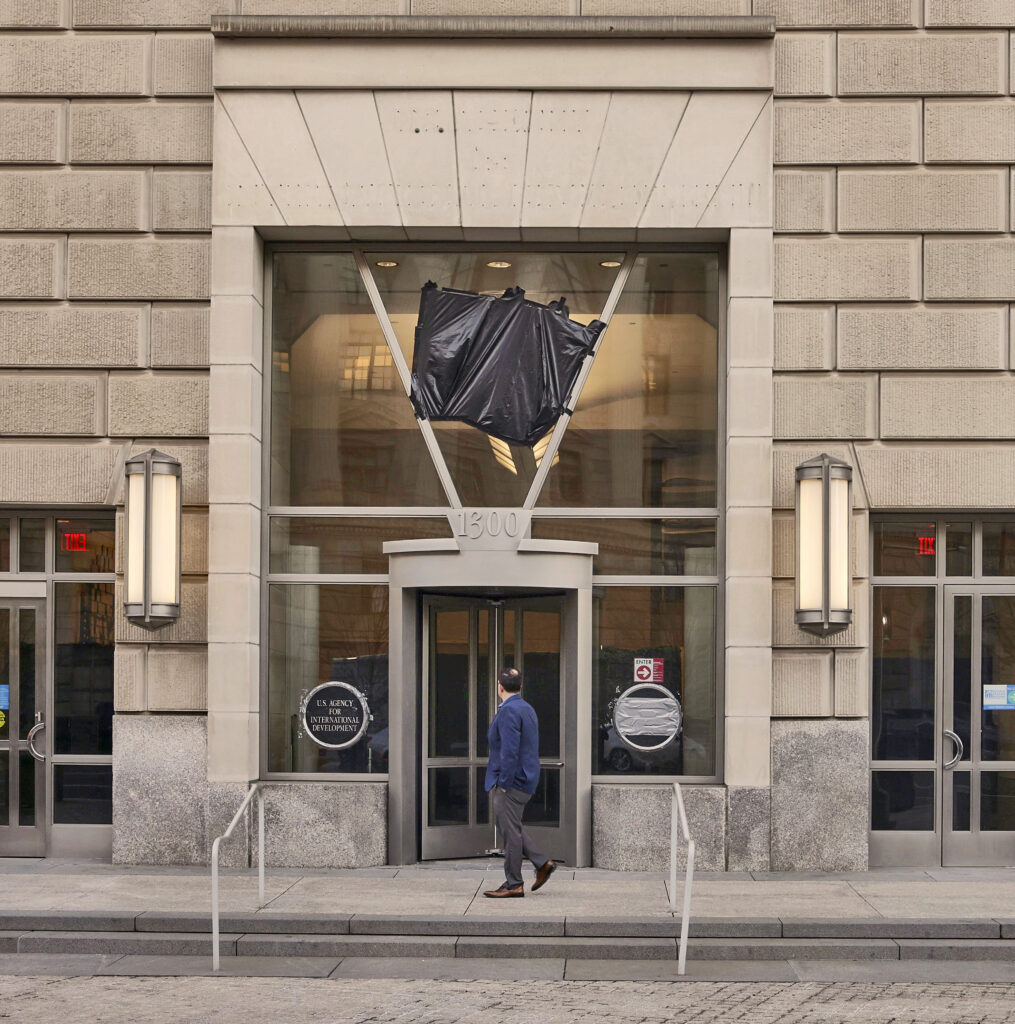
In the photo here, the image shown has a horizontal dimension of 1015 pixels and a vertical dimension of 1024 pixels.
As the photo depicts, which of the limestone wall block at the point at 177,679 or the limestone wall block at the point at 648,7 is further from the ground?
the limestone wall block at the point at 648,7

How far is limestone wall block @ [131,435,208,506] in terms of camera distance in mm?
14070

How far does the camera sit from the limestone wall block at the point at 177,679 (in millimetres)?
13891

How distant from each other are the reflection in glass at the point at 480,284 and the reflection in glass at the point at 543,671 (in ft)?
5.52

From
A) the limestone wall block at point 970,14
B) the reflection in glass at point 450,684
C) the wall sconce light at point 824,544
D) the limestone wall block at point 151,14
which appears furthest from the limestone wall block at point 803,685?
the limestone wall block at point 151,14

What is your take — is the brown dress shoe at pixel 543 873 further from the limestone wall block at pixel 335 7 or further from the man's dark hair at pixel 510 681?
the limestone wall block at pixel 335 7

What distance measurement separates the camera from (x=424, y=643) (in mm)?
14414

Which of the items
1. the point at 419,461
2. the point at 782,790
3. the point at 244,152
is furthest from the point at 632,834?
the point at 244,152

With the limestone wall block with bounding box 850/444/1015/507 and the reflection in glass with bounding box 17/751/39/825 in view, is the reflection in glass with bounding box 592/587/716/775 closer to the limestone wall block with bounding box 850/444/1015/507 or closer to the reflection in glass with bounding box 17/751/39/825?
the limestone wall block with bounding box 850/444/1015/507

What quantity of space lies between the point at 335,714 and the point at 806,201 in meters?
6.98

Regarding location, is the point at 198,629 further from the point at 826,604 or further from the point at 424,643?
the point at 826,604

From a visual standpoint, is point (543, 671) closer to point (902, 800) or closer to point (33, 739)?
point (902, 800)

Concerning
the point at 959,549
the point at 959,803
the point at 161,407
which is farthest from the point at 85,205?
the point at 959,803

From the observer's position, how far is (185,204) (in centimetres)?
1416

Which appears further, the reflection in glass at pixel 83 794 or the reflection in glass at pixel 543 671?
the reflection in glass at pixel 83 794
